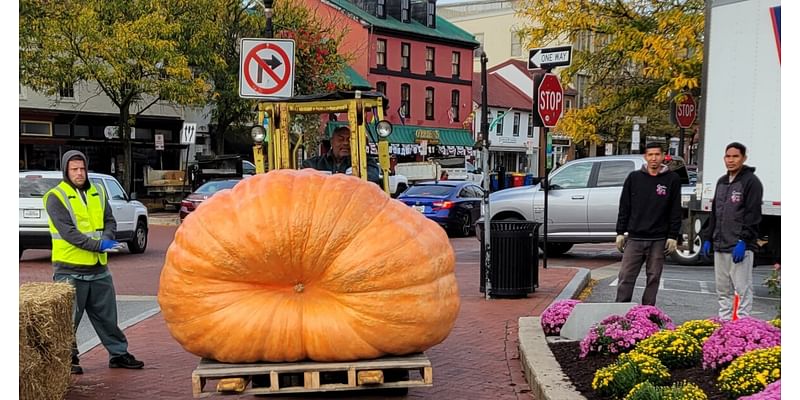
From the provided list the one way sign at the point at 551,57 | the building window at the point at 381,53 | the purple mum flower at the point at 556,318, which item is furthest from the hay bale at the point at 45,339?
the building window at the point at 381,53

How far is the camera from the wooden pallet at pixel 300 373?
5211 mm

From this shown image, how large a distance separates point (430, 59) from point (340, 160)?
4733 cm

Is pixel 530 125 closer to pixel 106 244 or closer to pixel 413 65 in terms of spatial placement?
pixel 413 65

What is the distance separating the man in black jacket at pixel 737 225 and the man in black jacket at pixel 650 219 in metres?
0.46

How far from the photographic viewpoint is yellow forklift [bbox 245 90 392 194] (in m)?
7.59

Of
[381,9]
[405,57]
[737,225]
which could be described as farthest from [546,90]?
[405,57]

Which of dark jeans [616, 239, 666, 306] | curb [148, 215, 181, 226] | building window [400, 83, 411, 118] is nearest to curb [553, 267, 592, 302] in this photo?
dark jeans [616, 239, 666, 306]

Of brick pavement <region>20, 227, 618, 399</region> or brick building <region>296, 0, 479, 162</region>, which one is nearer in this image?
brick pavement <region>20, 227, 618, 399</region>

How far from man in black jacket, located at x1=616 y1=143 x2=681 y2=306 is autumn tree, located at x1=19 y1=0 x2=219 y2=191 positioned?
2240 cm

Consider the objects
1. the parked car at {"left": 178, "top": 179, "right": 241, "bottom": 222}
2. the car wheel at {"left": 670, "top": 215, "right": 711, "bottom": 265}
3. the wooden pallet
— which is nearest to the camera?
the wooden pallet

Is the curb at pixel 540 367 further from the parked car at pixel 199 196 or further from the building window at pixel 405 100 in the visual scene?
the building window at pixel 405 100

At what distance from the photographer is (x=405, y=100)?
52.8 meters

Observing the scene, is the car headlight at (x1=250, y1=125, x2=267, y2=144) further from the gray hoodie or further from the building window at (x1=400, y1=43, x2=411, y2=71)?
the building window at (x1=400, y1=43, x2=411, y2=71)
